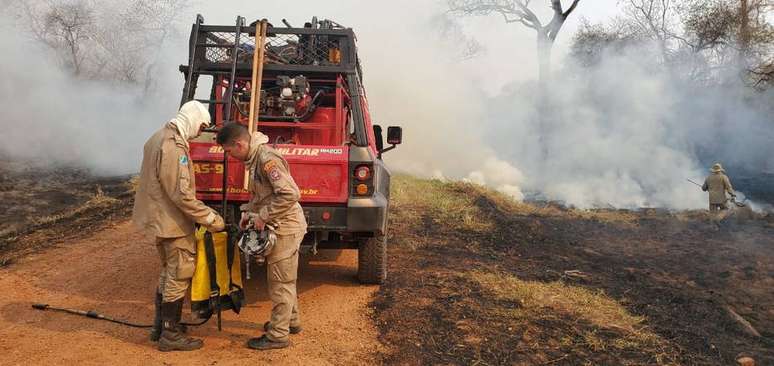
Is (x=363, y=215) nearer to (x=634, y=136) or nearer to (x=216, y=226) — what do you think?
(x=216, y=226)

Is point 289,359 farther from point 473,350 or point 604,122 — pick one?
point 604,122

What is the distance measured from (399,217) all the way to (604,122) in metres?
11.8

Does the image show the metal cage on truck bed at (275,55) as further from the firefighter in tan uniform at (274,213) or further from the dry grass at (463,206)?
the dry grass at (463,206)

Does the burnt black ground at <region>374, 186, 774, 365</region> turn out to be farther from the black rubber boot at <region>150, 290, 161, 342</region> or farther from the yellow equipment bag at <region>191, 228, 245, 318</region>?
the black rubber boot at <region>150, 290, 161, 342</region>

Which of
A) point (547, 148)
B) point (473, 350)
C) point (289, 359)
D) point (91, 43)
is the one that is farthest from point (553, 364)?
point (91, 43)

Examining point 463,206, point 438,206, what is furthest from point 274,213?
point 463,206

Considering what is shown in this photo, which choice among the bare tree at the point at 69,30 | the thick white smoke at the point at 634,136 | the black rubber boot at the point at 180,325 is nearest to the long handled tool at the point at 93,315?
the black rubber boot at the point at 180,325

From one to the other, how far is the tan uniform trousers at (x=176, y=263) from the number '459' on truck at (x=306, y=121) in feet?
1.90

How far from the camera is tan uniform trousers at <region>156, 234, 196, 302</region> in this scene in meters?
3.73

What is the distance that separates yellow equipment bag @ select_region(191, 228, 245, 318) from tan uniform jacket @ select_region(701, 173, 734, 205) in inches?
477

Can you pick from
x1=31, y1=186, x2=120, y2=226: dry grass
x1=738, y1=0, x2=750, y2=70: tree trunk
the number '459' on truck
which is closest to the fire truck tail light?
the number '459' on truck

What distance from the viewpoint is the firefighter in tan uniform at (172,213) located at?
11.9 feet

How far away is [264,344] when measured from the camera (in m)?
3.83

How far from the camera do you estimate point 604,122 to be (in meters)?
18.5
